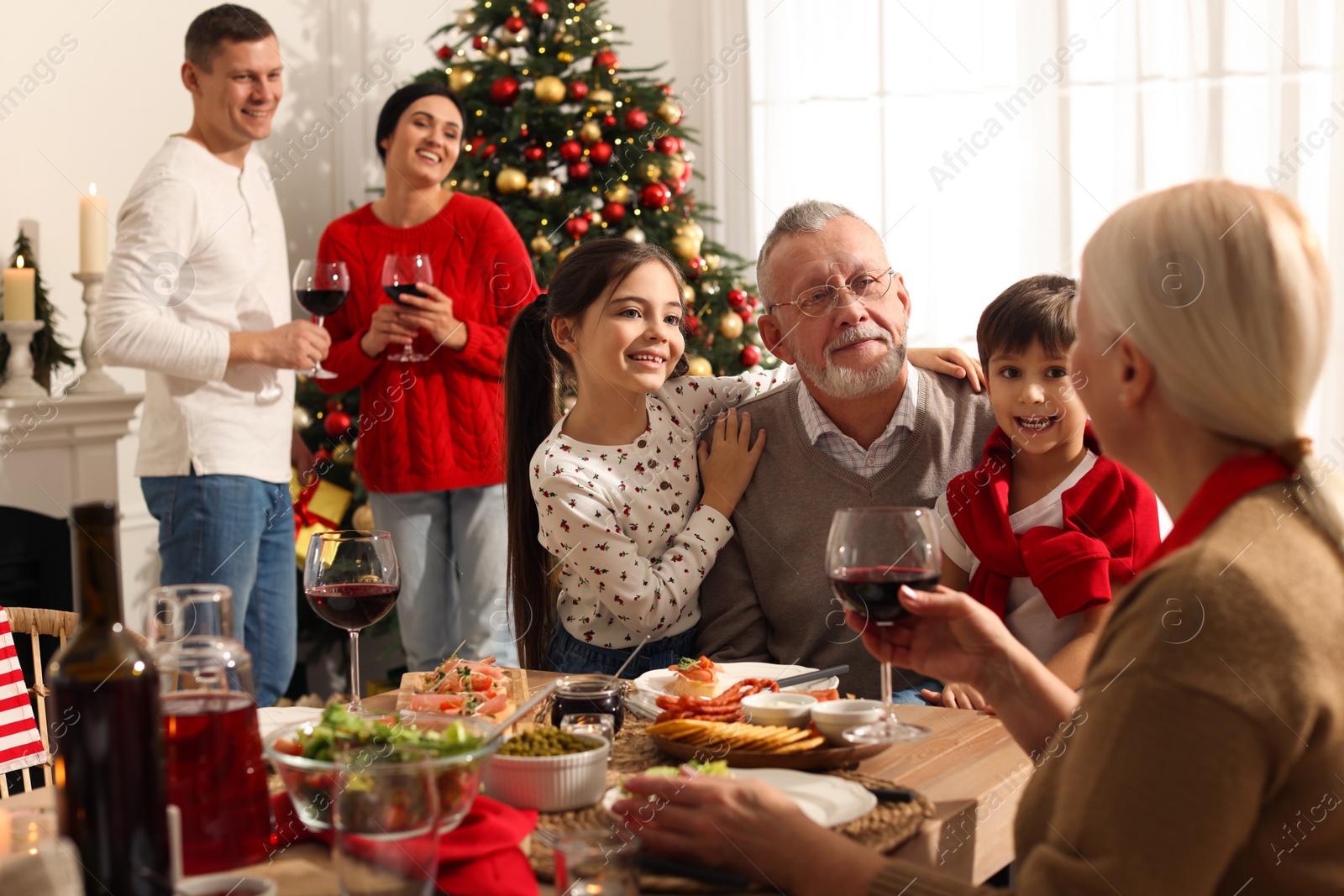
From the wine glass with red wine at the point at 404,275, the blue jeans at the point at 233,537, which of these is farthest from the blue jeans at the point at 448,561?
the wine glass with red wine at the point at 404,275

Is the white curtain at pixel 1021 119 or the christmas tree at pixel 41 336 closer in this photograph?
the christmas tree at pixel 41 336

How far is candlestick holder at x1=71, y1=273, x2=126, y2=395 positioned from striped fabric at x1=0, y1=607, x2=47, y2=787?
2.09m

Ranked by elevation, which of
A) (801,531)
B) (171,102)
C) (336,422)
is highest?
(171,102)

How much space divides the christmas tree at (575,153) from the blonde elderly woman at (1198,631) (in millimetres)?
2877

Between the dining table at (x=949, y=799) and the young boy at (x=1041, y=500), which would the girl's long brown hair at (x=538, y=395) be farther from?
the dining table at (x=949, y=799)

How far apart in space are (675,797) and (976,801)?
0.33 metres

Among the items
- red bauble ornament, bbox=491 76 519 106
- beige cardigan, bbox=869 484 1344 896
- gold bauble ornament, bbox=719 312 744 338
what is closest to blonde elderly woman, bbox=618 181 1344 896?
beige cardigan, bbox=869 484 1344 896

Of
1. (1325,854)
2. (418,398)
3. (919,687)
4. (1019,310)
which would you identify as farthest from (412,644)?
(1325,854)

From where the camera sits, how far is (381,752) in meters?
1.00

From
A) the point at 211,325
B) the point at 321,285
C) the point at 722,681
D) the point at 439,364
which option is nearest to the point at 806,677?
the point at 722,681

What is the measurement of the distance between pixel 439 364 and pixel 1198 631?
8.68ft

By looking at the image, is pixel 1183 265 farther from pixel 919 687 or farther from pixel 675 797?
pixel 919 687

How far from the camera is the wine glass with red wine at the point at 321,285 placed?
2834 millimetres

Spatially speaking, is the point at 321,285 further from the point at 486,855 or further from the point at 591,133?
the point at 486,855
